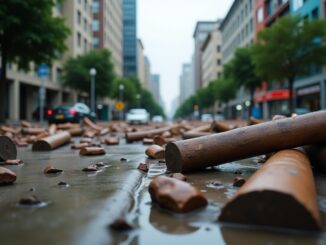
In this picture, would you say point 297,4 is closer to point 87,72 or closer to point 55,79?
point 87,72

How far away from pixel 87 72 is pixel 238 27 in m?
40.3

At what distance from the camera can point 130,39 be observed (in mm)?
156625

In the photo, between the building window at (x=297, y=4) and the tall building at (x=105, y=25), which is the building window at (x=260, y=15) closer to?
the building window at (x=297, y=4)

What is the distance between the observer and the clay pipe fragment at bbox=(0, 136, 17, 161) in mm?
4496

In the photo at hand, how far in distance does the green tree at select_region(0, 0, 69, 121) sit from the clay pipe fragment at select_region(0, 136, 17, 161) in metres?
13.9

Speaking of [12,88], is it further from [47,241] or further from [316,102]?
[47,241]

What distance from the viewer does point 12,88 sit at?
3441 cm

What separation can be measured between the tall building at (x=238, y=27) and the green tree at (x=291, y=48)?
24.6 meters

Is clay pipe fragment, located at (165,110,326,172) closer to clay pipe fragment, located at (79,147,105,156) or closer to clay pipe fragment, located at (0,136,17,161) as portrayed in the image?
clay pipe fragment, located at (0,136,17,161)

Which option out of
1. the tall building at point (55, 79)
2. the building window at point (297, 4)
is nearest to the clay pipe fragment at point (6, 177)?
the tall building at point (55, 79)

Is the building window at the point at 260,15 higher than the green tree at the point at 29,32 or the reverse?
higher

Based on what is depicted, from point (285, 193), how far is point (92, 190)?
1465mm

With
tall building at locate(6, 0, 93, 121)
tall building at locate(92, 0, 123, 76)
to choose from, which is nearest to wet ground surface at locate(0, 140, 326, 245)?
tall building at locate(6, 0, 93, 121)

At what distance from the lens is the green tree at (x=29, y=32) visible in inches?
693
